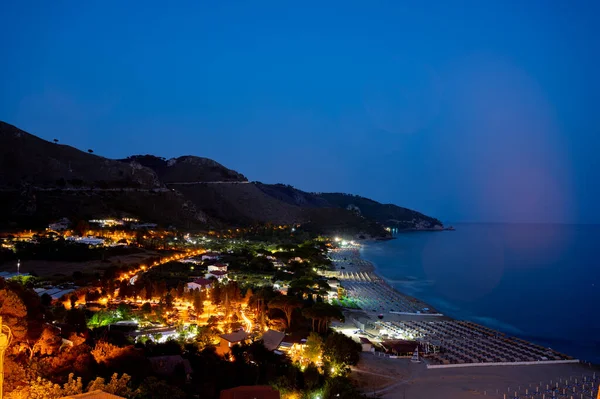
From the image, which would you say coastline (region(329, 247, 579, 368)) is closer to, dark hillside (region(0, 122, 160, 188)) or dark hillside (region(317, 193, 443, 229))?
dark hillside (region(0, 122, 160, 188))

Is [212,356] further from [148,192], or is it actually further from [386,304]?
[148,192]

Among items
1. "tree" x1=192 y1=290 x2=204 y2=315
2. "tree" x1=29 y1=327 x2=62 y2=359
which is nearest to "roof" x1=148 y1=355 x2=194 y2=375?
"tree" x1=29 y1=327 x2=62 y2=359

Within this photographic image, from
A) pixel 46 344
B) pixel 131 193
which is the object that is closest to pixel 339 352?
pixel 46 344

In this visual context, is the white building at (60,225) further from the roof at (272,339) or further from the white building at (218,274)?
the roof at (272,339)

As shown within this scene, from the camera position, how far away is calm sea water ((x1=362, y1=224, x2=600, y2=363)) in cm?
3022

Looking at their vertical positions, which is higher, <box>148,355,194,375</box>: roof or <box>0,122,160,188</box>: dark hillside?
<box>0,122,160,188</box>: dark hillside

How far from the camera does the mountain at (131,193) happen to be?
2261 inches

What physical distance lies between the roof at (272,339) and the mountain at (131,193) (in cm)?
3917

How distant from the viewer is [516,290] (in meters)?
45.8

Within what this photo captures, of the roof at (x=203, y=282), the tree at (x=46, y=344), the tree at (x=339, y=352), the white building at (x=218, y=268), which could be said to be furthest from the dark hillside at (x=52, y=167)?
the tree at (x=339, y=352)

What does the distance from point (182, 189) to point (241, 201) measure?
1353cm

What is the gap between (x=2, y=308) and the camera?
9328mm

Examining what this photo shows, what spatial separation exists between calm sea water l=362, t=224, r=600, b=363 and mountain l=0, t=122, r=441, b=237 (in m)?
35.1

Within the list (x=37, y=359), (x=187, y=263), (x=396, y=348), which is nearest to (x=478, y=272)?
(x=187, y=263)
